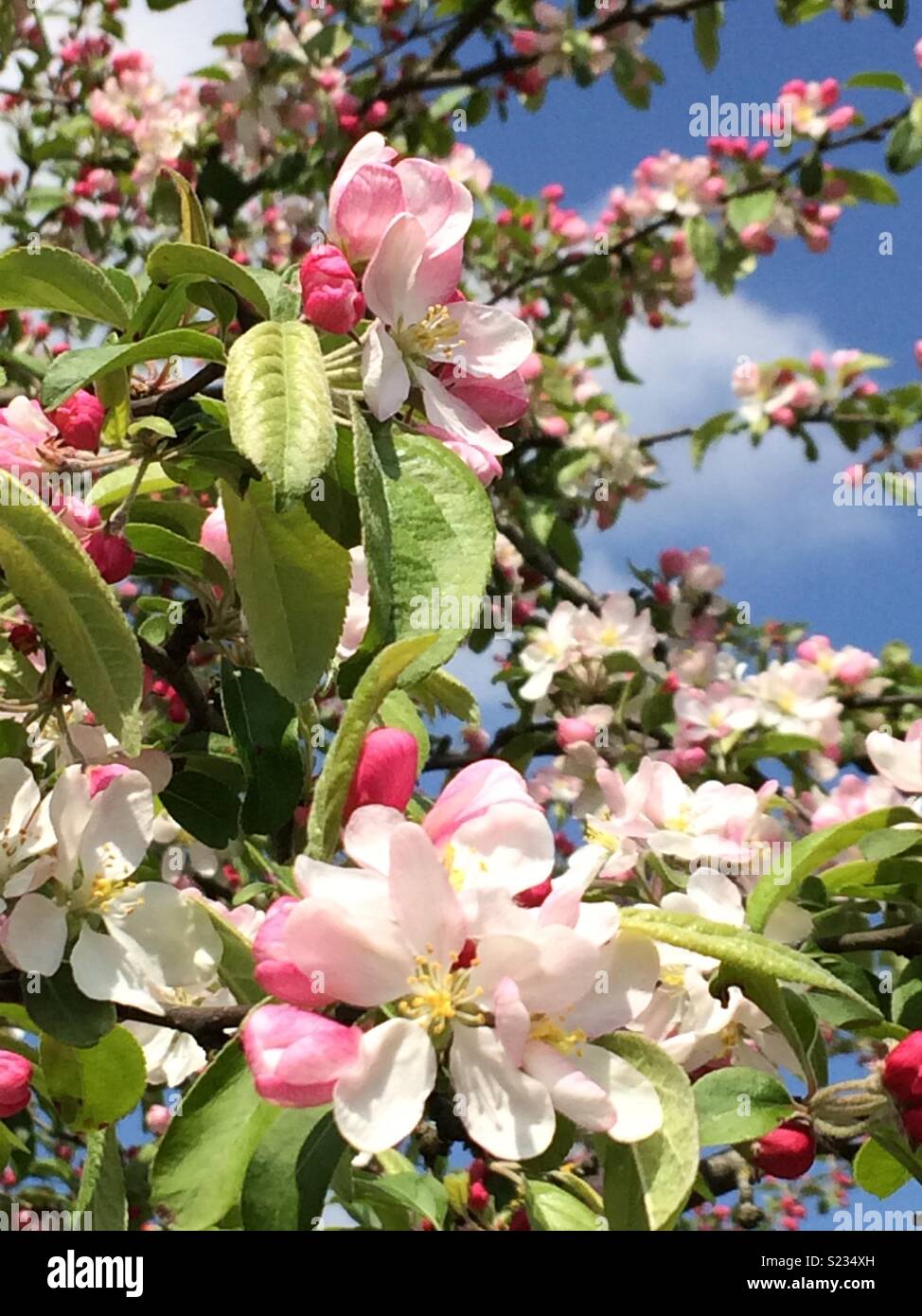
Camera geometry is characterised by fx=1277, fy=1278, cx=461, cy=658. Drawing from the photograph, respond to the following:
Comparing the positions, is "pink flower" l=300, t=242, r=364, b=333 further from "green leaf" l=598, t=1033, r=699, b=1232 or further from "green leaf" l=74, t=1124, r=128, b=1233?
"green leaf" l=74, t=1124, r=128, b=1233

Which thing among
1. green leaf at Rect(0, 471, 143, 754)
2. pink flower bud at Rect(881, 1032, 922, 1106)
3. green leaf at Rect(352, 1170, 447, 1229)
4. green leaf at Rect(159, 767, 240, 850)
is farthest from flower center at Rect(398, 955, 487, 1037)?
green leaf at Rect(352, 1170, 447, 1229)

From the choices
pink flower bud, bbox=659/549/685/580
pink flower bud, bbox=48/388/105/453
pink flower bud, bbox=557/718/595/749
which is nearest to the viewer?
pink flower bud, bbox=48/388/105/453

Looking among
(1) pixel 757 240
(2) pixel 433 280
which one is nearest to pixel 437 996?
(2) pixel 433 280

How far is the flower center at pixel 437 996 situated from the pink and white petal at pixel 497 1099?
0.04 ft

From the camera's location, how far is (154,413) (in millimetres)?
1027

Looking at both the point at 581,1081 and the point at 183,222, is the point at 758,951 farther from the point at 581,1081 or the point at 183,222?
the point at 183,222

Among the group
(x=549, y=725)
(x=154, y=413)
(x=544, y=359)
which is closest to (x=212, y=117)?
(x=544, y=359)

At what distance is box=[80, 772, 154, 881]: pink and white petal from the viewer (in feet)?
3.26

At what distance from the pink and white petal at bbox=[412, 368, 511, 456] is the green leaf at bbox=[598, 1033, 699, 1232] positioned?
431mm

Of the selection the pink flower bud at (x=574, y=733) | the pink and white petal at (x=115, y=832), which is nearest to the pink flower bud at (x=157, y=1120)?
the pink flower bud at (x=574, y=733)

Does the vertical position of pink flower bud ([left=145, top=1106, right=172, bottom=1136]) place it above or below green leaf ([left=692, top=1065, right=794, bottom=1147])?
below

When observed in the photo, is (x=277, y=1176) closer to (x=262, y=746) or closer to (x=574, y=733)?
(x=262, y=746)
